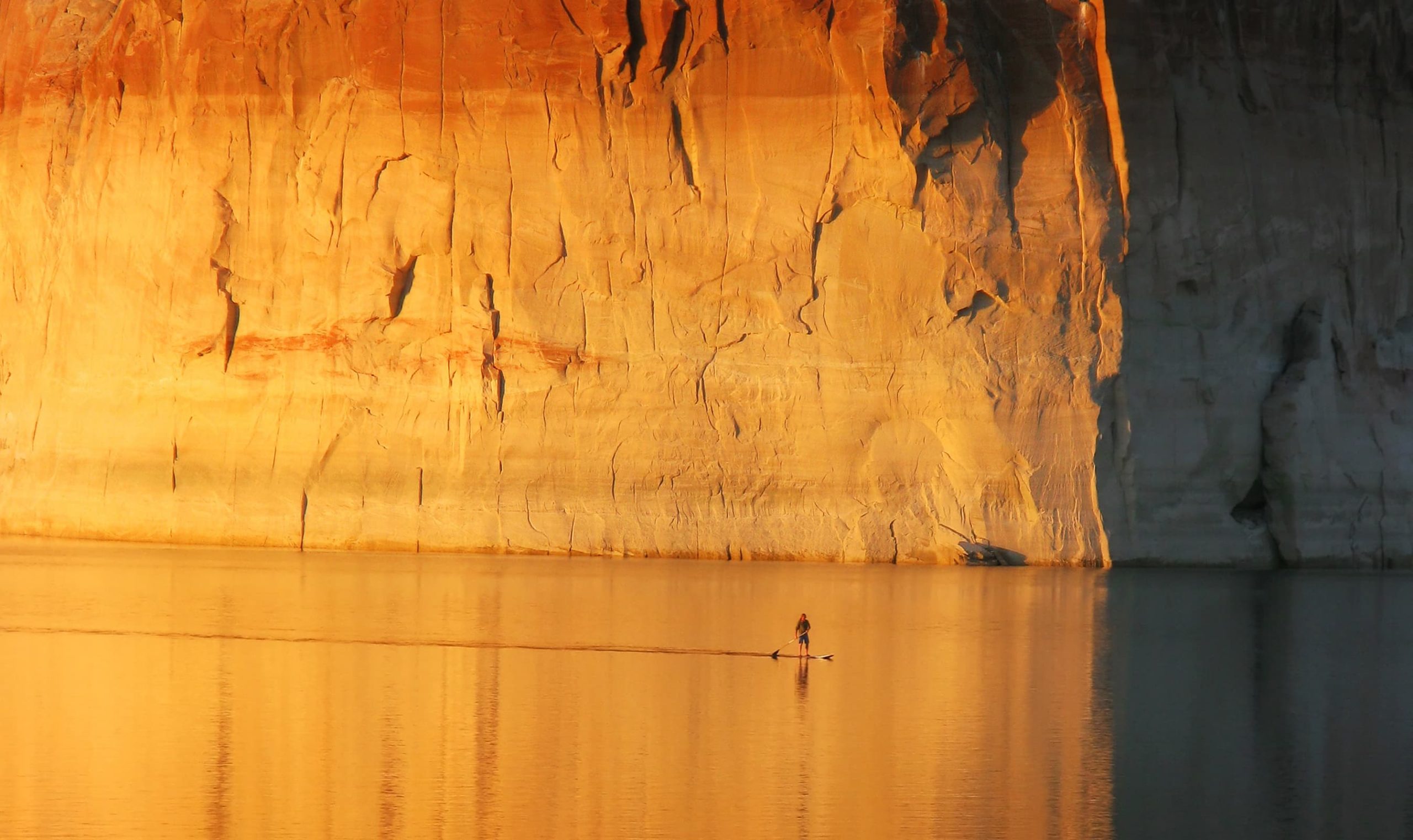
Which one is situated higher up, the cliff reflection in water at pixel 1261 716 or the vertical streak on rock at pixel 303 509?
the vertical streak on rock at pixel 303 509

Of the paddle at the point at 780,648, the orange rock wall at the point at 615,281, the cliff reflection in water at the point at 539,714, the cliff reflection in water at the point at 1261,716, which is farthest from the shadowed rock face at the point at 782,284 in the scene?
the paddle at the point at 780,648

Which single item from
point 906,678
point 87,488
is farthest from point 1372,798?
point 87,488

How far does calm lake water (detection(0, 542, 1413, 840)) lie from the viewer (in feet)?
33.7

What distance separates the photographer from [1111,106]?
2905 cm

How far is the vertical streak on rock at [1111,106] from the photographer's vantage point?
1138 inches

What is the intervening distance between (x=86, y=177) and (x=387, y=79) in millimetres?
6209

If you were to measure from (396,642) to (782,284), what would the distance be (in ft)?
44.4

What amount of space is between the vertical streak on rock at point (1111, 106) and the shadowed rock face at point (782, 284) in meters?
0.07

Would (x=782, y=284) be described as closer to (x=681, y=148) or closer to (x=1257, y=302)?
(x=681, y=148)

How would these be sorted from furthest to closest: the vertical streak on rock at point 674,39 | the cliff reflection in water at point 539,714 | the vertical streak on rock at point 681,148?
the vertical streak on rock at point 681,148
the vertical streak on rock at point 674,39
the cliff reflection in water at point 539,714

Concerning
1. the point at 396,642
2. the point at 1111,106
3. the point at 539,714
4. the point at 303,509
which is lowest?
the point at 539,714

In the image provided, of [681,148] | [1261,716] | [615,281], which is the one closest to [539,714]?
[1261,716]

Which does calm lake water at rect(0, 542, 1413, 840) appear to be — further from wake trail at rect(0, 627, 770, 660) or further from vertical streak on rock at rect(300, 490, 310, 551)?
vertical streak on rock at rect(300, 490, 310, 551)

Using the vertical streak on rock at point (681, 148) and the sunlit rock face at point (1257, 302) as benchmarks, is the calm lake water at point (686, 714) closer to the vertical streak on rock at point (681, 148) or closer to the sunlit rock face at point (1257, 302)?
the sunlit rock face at point (1257, 302)
